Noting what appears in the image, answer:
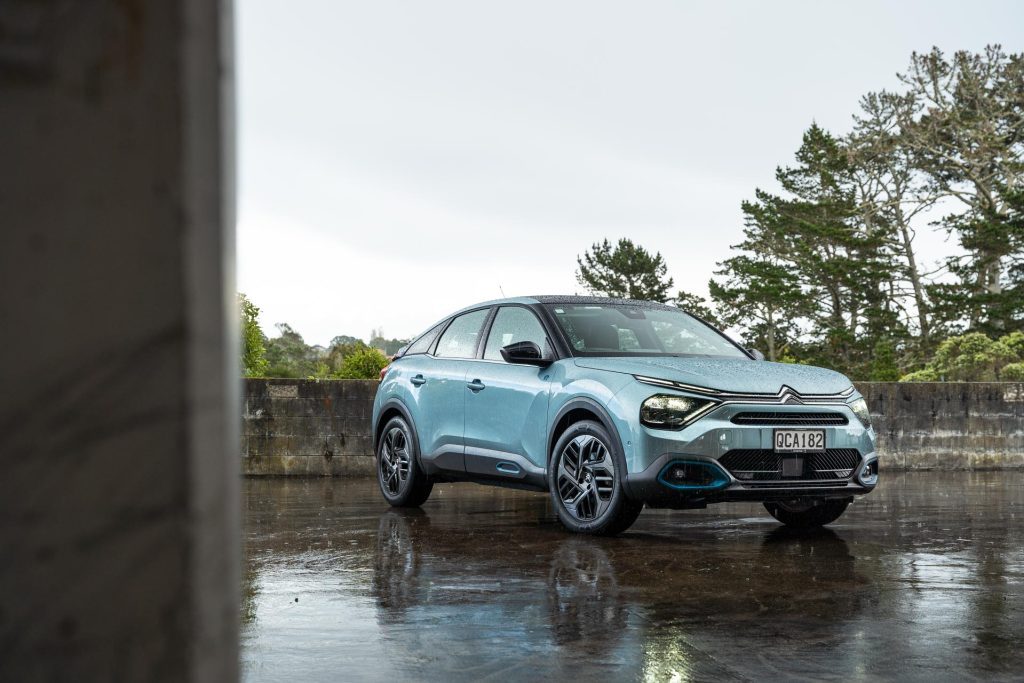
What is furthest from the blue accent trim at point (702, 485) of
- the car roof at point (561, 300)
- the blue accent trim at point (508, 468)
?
the car roof at point (561, 300)

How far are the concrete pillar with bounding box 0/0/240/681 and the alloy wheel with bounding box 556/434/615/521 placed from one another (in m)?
6.72

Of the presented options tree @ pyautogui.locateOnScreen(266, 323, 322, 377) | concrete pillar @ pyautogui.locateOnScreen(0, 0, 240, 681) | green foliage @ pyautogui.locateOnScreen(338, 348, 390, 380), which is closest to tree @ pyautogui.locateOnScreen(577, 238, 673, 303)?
tree @ pyautogui.locateOnScreen(266, 323, 322, 377)

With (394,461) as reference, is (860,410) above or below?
above

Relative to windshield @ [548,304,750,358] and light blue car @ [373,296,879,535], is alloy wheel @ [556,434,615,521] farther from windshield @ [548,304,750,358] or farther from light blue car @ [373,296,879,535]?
windshield @ [548,304,750,358]

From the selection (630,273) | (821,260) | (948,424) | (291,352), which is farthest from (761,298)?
(948,424)

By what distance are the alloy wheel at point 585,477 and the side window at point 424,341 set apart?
246cm

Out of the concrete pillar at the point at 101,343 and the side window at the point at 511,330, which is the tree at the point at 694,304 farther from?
the concrete pillar at the point at 101,343

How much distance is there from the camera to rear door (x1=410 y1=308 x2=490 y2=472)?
929cm

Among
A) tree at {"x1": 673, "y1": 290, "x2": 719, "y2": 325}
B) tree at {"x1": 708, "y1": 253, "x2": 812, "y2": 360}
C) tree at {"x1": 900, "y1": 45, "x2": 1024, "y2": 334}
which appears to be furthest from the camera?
tree at {"x1": 673, "y1": 290, "x2": 719, "y2": 325}

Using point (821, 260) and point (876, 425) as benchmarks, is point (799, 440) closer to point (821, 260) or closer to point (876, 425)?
point (876, 425)

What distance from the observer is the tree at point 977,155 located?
4534cm

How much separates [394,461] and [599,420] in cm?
296

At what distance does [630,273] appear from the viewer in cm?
7388

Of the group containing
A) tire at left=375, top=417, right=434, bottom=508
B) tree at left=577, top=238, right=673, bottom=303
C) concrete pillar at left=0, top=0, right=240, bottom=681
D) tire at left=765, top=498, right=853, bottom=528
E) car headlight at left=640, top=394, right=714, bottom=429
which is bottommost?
tire at left=765, top=498, right=853, bottom=528
